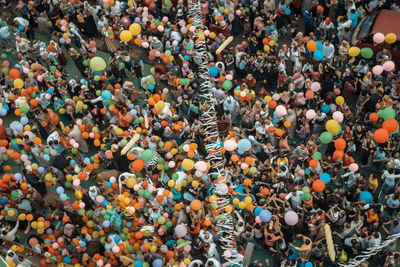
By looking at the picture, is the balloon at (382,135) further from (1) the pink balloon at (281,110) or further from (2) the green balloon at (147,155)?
(2) the green balloon at (147,155)

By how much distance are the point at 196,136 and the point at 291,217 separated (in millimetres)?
3783

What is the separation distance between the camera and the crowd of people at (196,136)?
37.9ft

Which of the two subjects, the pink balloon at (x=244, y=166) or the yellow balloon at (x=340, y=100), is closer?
the pink balloon at (x=244, y=166)

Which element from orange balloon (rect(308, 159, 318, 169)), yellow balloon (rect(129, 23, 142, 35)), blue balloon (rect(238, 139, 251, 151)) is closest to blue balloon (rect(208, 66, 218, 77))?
yellow balloon (rect(129, 23, 142, 35))

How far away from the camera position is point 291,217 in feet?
36.1

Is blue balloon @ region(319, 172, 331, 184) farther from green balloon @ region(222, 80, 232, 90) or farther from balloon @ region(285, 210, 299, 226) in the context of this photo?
green balloon @ region(222, 80, 232, 90)

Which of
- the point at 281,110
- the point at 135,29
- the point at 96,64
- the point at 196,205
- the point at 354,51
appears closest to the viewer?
the point at 196,205

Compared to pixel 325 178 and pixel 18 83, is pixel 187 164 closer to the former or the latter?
pixel 325 178

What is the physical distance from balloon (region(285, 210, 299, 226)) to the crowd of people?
0.07 meters

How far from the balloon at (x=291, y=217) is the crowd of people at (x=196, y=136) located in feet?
0.24

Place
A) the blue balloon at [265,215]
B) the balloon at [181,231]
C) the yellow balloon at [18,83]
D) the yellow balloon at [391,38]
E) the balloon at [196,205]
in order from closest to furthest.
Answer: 1. the blue balloon at [265,215]
2. the balloon at [181,231]
3. the balloon at [196,205]
4. the yellow balloon at [391,38]
5. the yellow balloon at [18,83]

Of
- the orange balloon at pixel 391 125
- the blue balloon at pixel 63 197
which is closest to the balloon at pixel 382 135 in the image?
the orange balloon at pixel 391 125

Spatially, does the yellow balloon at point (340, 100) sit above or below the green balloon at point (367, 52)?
below

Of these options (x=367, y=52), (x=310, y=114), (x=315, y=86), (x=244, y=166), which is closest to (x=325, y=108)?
(x=310, y=114)
